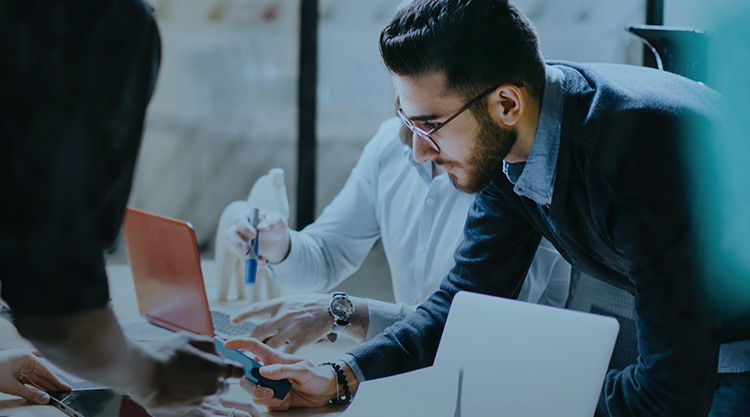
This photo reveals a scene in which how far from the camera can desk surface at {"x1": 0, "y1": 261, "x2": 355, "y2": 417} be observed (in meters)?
1.06

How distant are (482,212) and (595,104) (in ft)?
1.21

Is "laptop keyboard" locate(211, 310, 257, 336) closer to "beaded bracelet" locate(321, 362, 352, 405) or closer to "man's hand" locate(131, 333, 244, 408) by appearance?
"beaded bracelet" locate(321, 362, 352, 405)

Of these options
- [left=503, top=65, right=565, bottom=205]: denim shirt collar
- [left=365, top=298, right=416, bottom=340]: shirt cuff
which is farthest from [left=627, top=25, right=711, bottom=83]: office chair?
[left=365, top=298, right=416, bottom=340]: shirt cuff

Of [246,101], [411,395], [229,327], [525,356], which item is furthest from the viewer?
[246,101]

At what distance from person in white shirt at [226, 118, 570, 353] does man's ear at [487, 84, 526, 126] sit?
495 millimetres

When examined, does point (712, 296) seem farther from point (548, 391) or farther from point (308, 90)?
point (308, 90)

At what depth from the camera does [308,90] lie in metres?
2.86

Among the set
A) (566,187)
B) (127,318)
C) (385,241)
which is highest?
(566,187)

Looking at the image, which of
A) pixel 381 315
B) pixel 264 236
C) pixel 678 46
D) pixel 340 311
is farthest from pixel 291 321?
pixel 678 46

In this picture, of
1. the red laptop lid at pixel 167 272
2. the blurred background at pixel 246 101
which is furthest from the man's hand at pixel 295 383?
the blurred background at pixel 246 101

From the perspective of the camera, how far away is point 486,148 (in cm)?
119

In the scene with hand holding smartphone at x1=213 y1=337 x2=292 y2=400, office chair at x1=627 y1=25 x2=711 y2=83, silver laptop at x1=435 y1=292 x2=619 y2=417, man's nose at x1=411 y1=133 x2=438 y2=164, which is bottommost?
hand holding smartphone at x1=213 y1=337 x2=292 y2=400

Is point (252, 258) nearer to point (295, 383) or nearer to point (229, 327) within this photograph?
point (229, 327)

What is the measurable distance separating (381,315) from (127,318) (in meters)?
0.64
